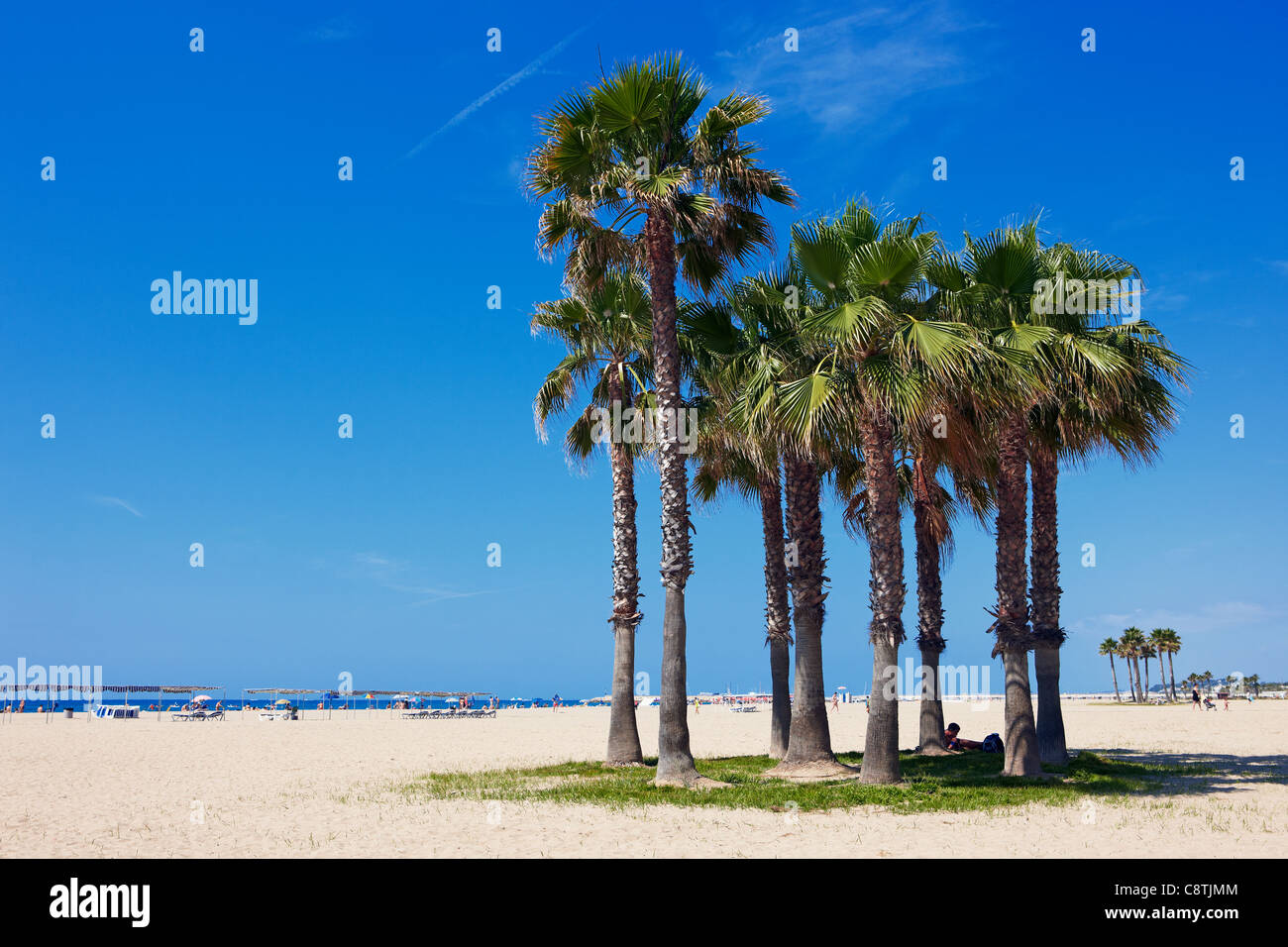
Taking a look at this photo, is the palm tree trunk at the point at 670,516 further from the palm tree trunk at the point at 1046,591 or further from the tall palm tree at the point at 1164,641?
the tall palm tree at the point at 1164,641

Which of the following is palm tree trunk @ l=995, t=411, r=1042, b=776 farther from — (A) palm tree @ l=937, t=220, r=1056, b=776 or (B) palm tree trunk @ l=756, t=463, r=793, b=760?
(B) palm tree trunk @ l=756, t=463, r=793, b=760

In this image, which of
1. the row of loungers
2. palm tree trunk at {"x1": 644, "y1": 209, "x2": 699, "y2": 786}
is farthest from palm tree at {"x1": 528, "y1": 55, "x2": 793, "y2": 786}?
the row of loungers

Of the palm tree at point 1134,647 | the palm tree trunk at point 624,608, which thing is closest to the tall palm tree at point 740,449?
the palm tree trunk at point 624,608

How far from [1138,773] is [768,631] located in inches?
340

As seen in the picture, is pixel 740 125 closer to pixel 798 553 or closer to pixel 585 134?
pixel 585 134

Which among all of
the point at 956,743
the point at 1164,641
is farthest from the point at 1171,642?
the point at 956,743

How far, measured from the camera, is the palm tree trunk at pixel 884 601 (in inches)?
675

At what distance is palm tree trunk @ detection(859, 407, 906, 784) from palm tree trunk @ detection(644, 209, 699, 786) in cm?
353

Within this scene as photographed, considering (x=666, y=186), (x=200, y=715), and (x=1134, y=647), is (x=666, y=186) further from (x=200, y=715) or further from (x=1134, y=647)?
(x=1134, y=647)

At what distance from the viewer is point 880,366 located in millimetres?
16984

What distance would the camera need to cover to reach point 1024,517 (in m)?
18.6

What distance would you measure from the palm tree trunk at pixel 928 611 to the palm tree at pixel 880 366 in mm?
6054

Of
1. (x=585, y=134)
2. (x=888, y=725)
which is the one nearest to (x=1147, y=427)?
(x=888, y=725)

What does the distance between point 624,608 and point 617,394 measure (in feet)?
18.2
